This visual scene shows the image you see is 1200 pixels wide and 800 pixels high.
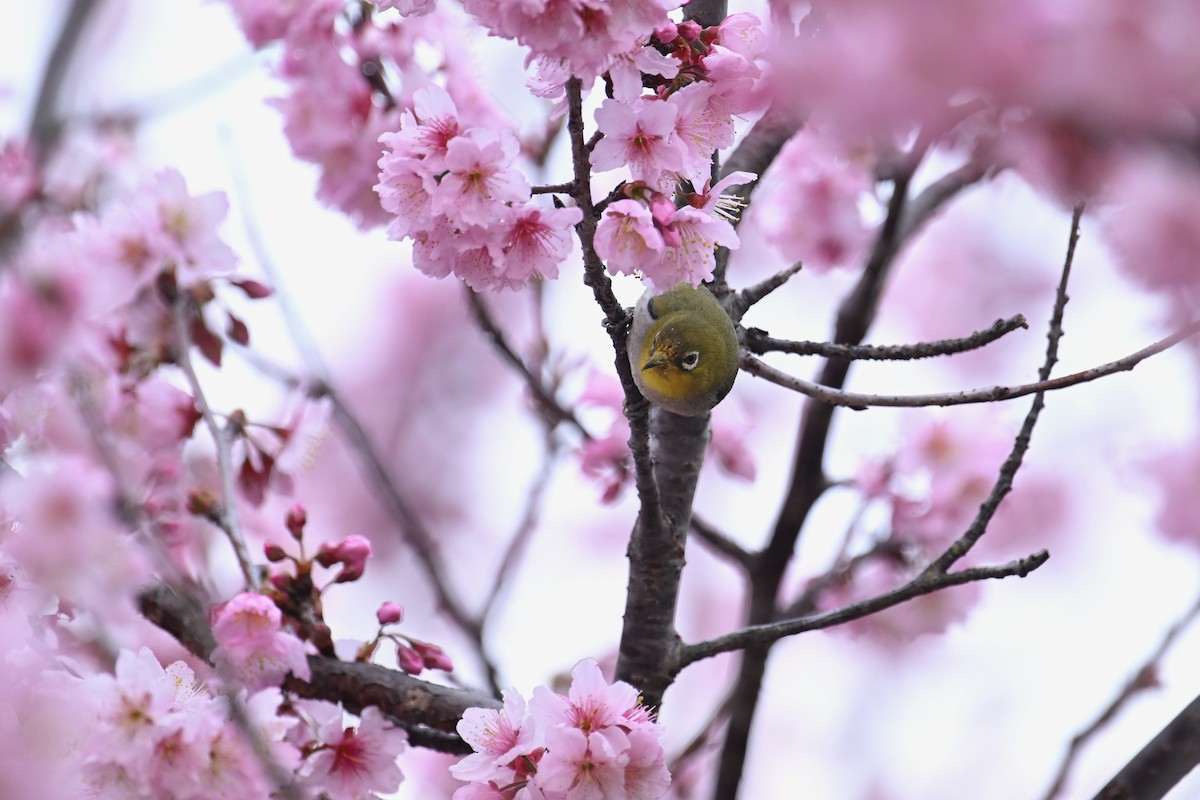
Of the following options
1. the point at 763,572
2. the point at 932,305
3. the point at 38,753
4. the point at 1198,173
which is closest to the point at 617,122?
the point at 1198,173

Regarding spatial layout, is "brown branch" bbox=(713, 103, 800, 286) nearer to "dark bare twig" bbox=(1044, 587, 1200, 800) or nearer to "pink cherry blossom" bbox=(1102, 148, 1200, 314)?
"pink cherry blossom" bbox=(1102, 148, 1200, 314)

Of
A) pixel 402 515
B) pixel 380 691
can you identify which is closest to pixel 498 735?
pixel 380 691

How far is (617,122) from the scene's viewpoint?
130cm

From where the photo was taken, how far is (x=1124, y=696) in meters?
2.22

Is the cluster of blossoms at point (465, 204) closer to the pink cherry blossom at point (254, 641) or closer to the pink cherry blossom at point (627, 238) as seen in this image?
the pink cherry blossom at point (627, 238)

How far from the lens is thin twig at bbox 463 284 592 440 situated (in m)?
2.20

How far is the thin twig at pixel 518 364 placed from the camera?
86.4 inches

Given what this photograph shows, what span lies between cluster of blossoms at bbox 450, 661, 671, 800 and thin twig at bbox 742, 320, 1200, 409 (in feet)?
1.45

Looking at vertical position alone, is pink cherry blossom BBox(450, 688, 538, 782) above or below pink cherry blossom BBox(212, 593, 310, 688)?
below

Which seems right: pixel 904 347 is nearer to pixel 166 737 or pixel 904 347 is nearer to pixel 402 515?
pixel 166 737

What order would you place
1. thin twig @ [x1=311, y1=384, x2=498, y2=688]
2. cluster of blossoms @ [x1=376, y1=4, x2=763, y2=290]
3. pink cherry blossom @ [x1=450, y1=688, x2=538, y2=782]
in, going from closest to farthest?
cluster of blossoms @ [x1=376, y1=4, x2=763, y2=290], pink cherry blossom @ [x1=450, y1=688, x2=538, y2=782], thin twig @ [x1=311, y1=384, x2=498, y2=688]

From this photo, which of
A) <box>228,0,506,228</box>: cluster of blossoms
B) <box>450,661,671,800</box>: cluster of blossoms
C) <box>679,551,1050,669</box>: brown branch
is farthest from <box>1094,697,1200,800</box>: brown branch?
<box>228,0,506,228</box>: cluster of blossoms

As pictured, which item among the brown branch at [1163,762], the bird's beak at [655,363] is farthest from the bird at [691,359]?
the brown branch at [1163,762]

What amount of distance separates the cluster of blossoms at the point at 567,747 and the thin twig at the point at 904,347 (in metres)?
0.50
